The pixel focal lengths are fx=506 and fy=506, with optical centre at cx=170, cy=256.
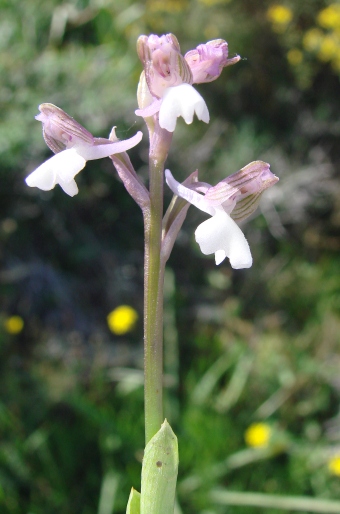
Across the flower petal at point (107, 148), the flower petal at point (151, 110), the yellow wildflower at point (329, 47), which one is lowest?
the flower petal at point (107, 148)

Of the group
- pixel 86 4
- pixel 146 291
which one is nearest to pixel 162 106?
pixel 146 291

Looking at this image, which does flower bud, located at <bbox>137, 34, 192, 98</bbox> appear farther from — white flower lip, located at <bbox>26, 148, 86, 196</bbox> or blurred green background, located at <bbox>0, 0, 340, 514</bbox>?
blurred green background, located at <bbox>0, 0, 340, 514</bbox>

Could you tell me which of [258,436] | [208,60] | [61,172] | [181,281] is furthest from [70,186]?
[181,281]

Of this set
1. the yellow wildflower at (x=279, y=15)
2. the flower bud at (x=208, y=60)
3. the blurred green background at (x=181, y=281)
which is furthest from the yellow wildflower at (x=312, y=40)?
the flower bud at (x=208, y=60)

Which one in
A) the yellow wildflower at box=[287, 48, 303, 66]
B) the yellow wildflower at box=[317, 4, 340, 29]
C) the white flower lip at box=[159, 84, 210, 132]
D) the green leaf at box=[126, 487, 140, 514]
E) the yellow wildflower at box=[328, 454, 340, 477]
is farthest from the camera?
the yellow wildflower at box=[287, 48, 303, 66]

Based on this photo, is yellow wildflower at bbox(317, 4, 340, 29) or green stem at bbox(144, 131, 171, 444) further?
yellow wildflower at bbox(317, 4, 340, 29)

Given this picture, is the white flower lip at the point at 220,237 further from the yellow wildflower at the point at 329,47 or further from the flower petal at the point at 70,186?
the yellow wildflower at the point at 329,47

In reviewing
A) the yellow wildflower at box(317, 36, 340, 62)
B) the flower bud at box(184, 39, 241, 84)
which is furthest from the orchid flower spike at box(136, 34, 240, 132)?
the yellow wildflower at box(317, 36, 340, 62)

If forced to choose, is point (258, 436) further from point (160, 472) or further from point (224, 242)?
point (224, 242)
